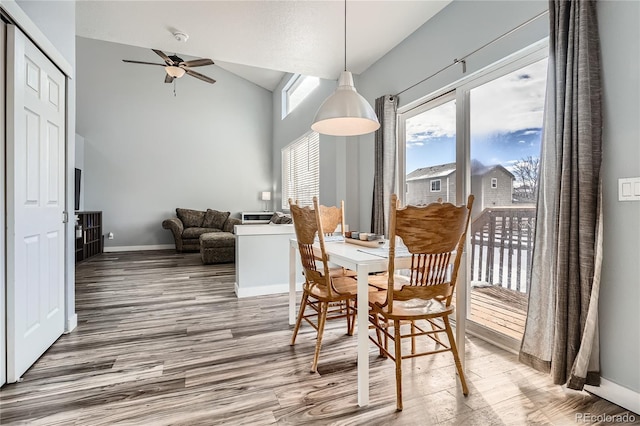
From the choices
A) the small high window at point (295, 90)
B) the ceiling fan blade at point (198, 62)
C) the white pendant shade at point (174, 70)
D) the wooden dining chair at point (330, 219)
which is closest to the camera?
the wooden dining chair at point (330, 219)

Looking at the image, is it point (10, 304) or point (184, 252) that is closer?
point (10, 304)

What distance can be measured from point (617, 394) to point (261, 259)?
306 centimetres

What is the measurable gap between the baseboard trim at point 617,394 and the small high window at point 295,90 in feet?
17.4

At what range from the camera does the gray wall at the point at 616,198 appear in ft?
5.30

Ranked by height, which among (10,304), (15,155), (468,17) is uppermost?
(468,17)

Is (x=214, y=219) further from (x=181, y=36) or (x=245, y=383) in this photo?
(x=245, y=383)

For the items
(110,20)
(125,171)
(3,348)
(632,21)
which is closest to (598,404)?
(632,21)

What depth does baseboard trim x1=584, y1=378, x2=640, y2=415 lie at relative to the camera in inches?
63.6

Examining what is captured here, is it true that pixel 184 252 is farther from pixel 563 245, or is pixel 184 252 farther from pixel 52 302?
pixel 563 245

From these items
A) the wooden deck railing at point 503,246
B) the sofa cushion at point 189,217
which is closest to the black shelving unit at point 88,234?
the sofa cushion at point 189,217

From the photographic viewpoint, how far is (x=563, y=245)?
5.77ft

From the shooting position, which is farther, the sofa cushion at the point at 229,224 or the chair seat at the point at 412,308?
the sofa cushion at the point at 229,224

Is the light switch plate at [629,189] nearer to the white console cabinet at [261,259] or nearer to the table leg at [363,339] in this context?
the table leg at [363,339]

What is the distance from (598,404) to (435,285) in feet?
3.32
